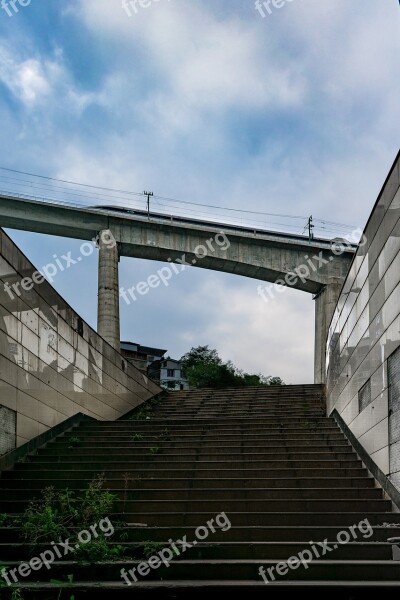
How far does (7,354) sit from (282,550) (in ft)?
19.3

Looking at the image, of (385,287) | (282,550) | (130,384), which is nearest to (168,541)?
(282,550)

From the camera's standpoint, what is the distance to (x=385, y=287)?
30.5 feet

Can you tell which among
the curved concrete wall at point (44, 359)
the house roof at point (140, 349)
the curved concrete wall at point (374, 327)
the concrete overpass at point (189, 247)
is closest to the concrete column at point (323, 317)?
the concrete overpass at point (189, 247)

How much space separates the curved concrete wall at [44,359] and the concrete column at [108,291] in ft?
35.6

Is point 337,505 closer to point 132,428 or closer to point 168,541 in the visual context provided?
point 168,541

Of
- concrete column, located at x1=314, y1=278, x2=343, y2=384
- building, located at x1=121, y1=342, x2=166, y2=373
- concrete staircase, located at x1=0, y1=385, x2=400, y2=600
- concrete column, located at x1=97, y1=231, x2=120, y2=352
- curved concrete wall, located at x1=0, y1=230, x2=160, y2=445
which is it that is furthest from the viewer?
building, located at x1=121, y1=342, x2=166, y2=373

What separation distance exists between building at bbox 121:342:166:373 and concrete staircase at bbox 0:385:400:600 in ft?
156

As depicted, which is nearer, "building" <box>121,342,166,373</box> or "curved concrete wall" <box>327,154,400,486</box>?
"curved concrete wall" <box>327,154,400,486</box>

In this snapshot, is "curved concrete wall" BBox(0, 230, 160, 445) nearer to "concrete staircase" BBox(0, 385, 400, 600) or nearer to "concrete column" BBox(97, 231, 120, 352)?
"concrete staircase" BBox(0, 385, 400, 600)

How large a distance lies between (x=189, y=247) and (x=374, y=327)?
841 inches

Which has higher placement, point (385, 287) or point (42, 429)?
point (385, 287)

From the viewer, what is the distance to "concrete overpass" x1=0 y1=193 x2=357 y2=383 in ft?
99.9

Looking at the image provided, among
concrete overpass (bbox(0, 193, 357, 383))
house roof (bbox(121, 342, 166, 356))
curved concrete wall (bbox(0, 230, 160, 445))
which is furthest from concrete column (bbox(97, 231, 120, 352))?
house roof (bbox(121, 342, 166, 356))

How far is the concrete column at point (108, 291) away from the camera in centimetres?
2869
